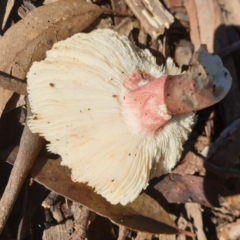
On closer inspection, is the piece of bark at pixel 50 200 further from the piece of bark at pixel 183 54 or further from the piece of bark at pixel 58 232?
the piece of bark at pixel 183 54

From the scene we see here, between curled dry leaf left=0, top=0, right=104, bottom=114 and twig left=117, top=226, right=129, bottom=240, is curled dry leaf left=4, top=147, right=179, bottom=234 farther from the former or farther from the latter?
curled dry leaf left=0, top=0, right=104, bottom=114

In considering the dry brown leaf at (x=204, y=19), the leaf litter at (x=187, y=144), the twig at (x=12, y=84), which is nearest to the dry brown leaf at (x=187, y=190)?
the leaf litter at (x=187, y=144)

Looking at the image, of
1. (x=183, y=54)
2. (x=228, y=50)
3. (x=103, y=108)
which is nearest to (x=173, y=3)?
Answer: (x=183, y=54)

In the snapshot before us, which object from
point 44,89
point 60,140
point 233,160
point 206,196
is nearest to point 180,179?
point 206,196

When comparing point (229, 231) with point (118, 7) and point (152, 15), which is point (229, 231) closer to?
point (152, 15)

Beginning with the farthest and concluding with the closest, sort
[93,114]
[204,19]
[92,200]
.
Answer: [204,19] < [92,200] < [93,114]

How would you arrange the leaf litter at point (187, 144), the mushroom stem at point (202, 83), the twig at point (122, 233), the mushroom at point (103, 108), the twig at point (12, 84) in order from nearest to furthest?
the mushroom stem at point (202, 83) → the mushroom at point (103, 108) → the twig at point (12, 84) → the leaf litter at point (187, 144) → the twig at point (122, 233)
